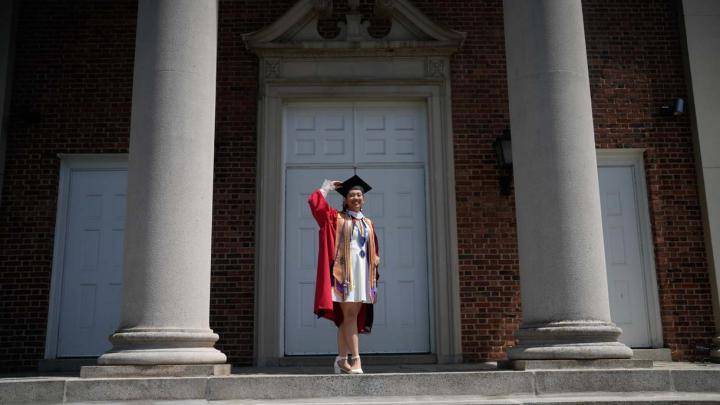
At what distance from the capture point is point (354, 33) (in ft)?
33.6

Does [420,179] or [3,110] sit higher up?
[3,110]

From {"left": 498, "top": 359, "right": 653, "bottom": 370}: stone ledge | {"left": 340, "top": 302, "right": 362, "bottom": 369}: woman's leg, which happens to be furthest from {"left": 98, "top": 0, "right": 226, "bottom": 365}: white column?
{"left": 498, "top": 359, "right": 653, "bottom": 370}: stone ledge

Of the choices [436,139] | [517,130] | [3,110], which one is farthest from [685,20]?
[3,110]

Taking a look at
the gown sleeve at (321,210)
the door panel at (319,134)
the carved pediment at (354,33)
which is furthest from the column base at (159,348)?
the carved pediment at (354,33)

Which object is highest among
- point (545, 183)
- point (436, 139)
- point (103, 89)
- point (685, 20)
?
point (685, 20)

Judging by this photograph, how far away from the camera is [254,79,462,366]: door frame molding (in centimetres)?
942

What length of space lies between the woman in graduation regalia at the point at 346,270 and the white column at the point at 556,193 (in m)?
1.49

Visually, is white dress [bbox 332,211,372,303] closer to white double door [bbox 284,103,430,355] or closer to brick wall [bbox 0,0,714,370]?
white double door [bbox 284,103,430,355]

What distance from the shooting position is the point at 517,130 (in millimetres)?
7172

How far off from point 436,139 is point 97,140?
4.73 m

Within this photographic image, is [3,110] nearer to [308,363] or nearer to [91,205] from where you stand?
[91,205]

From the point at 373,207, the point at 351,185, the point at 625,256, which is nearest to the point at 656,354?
the point at 625,256

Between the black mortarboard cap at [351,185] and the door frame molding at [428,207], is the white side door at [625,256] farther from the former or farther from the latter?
the black mortarboard cap at [351,185]

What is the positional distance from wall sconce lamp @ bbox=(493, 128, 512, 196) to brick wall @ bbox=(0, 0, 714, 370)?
143 millimetres
